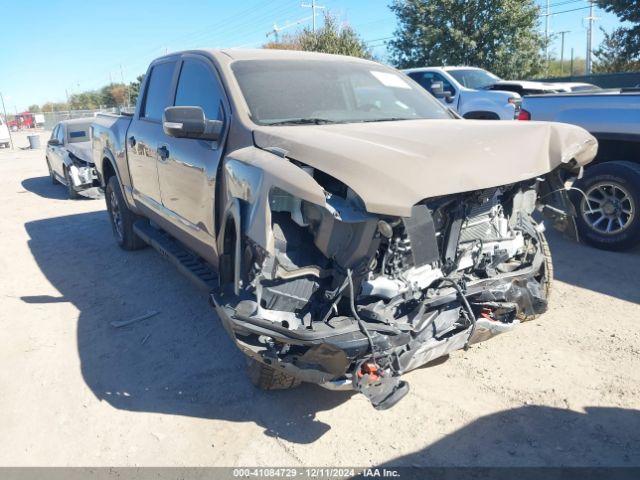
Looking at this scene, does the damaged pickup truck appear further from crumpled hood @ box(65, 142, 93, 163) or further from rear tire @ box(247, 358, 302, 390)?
crumpled hood @ box(65, 142, 93, 163)

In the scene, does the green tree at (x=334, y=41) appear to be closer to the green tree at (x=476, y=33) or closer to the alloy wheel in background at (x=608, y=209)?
the green tree at (x=476, y=33)

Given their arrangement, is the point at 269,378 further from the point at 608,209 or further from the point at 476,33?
the point at 476,33

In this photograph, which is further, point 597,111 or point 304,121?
point 597,111

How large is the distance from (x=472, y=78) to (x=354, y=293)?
1081cm

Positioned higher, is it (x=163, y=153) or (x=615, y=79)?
(x=615, y=79)

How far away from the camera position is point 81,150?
1082cm

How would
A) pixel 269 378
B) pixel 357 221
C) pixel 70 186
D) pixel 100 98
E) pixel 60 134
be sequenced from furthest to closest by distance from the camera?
pixel 100 98
pixel 60 134
pixel 70 186
pixel 269 378
pixel 357 221

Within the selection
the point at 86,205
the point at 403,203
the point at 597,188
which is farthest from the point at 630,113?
the point at 86,205

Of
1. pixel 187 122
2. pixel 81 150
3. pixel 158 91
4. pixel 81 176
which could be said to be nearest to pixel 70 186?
pixel 81 176

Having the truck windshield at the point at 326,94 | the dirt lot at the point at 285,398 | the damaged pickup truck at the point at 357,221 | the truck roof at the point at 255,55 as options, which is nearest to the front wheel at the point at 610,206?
the dirt lot at the point at 285,398

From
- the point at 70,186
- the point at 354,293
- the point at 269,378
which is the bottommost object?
the point at 269,378

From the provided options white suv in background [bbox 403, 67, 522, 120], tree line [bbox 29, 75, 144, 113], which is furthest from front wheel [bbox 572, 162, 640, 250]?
tree line [bbox 29, 75, 144, 113]

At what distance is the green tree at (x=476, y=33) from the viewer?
22156mm

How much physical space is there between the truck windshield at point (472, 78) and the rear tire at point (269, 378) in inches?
398
